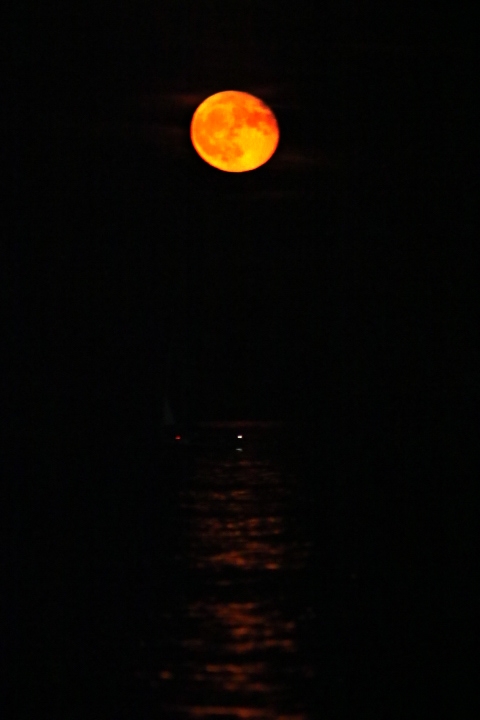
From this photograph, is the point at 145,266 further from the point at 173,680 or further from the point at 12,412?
the point at 173,680

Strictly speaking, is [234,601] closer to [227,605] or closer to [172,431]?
[227,605]

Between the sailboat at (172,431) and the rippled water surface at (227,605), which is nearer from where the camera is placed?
the rippled water surface at (227,605)

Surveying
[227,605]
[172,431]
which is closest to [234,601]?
[227,605]

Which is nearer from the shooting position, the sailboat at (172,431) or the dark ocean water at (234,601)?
the dark ocean water at (234,601)

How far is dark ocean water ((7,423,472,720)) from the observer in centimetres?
210

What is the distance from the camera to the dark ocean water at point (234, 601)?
2.10 meters

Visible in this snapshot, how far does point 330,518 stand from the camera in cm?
384

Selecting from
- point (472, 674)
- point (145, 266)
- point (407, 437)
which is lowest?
point (472, 674)

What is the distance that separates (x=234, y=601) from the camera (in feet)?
9.09

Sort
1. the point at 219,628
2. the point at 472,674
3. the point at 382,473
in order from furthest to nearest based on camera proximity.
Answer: the point at 382,473, the point at 219,628, the point at 472,674

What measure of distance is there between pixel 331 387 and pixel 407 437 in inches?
22.4

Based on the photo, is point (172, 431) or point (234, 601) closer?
point (234, 601)

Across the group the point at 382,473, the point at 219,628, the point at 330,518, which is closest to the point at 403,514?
the point at 330,518

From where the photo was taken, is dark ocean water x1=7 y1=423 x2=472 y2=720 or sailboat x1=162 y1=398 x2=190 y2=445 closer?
dark ocean water x1=7 y1=423 x2=472 y2=720
